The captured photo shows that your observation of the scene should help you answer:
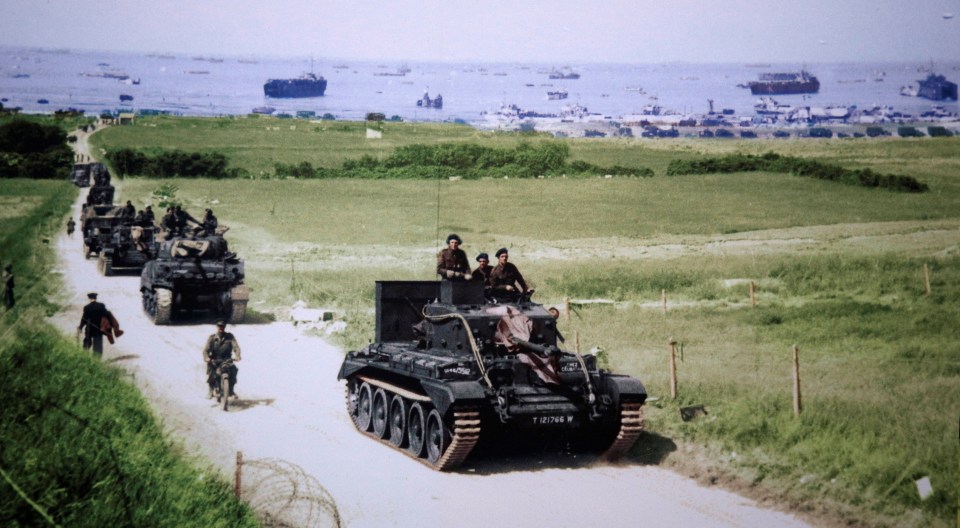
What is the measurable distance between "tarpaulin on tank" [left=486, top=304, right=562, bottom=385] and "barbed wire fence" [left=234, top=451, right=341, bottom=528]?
3.39m

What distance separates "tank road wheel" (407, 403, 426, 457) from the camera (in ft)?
54.3

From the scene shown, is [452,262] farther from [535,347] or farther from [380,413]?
[380,413]

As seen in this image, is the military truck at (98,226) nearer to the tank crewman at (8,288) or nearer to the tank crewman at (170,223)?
the tank crewman at (170,223)

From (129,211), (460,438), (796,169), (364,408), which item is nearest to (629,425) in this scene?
(460,438)

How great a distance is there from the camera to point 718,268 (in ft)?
Answer: 121

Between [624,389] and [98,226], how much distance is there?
1189 inches

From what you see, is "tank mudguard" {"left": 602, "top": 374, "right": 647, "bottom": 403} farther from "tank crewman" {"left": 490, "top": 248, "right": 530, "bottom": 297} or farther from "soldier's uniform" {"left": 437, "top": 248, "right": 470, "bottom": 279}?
"soldier's uniform" {"left": 437, "top": 248, "right": 470, "bottom": 279}

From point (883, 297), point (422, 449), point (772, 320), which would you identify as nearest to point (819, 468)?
point (422, 449)

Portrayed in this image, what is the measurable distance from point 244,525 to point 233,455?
4686 mm

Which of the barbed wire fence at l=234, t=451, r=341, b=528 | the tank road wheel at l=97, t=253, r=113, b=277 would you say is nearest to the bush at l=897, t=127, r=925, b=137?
the tank road wheel at l=97, t=253, r=113, b=277

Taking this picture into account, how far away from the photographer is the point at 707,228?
44656 millimetres

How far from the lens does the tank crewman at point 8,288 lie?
9305 millimetres

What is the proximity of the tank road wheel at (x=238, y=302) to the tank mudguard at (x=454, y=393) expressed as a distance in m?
14.4

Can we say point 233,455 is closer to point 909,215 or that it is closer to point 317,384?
point 317,384
